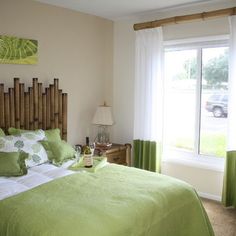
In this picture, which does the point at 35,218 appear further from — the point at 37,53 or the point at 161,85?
the point at 161,85

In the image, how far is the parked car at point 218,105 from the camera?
3.65m

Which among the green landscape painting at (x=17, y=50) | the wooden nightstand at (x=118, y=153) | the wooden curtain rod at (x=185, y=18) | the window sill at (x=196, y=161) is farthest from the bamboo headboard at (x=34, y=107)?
the window sill at (x=196, y=161)

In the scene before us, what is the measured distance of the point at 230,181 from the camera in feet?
11.3

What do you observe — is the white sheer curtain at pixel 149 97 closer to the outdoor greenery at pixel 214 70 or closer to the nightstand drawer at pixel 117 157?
the nightstand drawer at pixel 117 157

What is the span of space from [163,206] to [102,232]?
0.62 m

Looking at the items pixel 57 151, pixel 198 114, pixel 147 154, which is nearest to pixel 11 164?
pixel 57 151

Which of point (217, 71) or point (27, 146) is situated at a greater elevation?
point (217, 71)

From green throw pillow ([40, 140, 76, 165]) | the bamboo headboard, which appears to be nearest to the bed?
green throw pillow ([40, 140, 76, 165])

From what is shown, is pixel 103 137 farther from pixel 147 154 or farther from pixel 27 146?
pixel 27 146

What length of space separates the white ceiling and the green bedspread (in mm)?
2038

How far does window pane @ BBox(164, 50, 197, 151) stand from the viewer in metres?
3.91

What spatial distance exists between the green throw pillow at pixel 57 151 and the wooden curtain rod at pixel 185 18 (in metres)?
1.94

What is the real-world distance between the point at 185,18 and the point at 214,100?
107 centimetres

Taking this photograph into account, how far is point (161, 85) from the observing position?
395 cm
